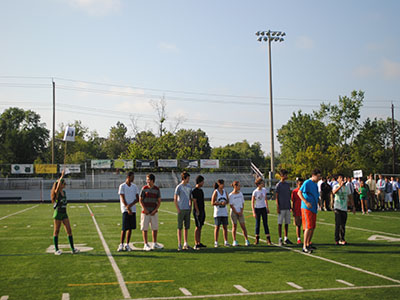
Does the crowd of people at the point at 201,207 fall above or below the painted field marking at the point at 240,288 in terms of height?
above

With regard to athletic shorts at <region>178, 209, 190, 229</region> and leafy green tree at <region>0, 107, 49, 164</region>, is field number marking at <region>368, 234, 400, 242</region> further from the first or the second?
leafy green tree at <region>0, 107, 49, 164</region>

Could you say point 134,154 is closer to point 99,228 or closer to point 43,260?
point 99,228

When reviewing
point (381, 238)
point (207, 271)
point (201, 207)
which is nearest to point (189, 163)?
point (381, 238)

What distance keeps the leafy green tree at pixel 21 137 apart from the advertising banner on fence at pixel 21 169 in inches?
1373

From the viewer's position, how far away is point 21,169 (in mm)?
51094

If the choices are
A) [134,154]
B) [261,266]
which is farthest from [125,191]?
[134,154]

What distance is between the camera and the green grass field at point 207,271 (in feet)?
23.3

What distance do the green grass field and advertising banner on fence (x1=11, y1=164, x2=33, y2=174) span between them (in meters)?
39.4

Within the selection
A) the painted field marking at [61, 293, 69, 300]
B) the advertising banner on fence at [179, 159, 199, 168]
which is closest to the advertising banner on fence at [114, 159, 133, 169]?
the advertising banner on fence at [179, 159, 199, 168]

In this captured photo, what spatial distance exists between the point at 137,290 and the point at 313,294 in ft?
8.94

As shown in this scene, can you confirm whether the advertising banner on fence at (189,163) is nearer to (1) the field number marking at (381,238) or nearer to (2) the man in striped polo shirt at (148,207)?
(1) the field number marking at (381,238)

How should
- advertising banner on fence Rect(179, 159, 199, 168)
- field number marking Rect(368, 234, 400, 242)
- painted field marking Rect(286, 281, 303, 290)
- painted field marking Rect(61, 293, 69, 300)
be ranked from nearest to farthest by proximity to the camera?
painted field marking Rect(61, 293, 69, 300)
painted field marking Rect(286, 281, 303, 290)
field number marking Rect(368, 234, 400, 242)
advertising banner on fence Rect(179, 159, 199, 168)

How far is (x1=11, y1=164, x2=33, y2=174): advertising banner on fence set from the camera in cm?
5056

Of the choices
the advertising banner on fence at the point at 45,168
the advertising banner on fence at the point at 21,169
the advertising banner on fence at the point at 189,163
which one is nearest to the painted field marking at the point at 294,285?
the advertising banner on fence at the point at 45,168
